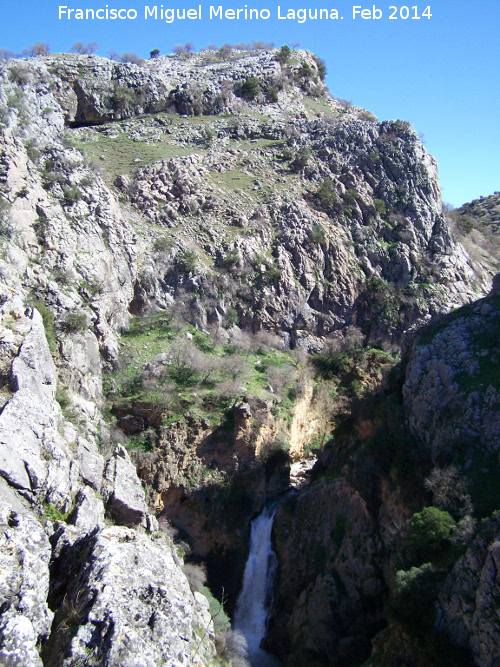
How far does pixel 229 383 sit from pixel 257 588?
41.9 ft

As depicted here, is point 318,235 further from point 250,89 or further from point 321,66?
point 321,66

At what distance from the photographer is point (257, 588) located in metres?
27.9

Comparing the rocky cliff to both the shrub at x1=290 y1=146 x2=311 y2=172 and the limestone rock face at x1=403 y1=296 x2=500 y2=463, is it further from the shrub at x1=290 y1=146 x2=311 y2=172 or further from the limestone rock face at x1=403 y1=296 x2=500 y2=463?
the shrub at x1=290 y1=146 x2=311 y2=172

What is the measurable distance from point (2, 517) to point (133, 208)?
1371 inches

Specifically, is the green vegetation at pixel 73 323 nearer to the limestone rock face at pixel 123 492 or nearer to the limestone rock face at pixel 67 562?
the limestone rock face at pixel 67 562

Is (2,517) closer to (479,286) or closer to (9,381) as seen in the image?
(9,381)

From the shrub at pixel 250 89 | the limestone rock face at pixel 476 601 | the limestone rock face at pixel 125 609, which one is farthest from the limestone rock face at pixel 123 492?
the shrub at pixel 250 89

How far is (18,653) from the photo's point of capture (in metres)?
12.4

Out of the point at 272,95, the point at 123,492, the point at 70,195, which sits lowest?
the point at 123,492

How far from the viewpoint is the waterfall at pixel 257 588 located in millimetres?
26281

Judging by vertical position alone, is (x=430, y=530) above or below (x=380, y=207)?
below

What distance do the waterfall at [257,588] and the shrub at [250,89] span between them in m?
55.6

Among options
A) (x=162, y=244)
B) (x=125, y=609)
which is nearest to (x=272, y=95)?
(x=162, y=244)

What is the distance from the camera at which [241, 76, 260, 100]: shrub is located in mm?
65312
